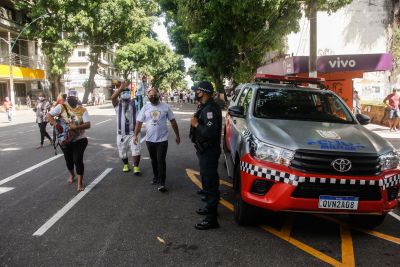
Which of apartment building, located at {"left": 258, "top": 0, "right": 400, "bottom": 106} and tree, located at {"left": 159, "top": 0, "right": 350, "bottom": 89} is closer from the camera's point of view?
tree, located at {"left": 159, "top": 0, "right": 350, "bottom": 89}

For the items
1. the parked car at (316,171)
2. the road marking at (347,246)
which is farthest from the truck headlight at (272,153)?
the road marking at (347,246)

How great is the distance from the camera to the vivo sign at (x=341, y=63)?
13359 millimetres

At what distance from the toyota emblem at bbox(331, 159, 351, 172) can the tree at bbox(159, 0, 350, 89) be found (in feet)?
32.4

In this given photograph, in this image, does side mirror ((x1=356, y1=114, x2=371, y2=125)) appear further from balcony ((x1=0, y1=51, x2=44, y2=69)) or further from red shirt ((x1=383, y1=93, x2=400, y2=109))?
balcony ((x1=0, y1=51, x2=44, y2=69))

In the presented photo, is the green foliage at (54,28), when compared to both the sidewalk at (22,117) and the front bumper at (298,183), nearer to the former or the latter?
the sidewalk at (22,117)

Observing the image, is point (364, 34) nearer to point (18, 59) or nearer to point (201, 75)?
point (201, 75)

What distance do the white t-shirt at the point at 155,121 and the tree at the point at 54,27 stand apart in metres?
33.1

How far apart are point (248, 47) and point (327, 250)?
18879 millimetres

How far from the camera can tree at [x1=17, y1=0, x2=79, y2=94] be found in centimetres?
3700

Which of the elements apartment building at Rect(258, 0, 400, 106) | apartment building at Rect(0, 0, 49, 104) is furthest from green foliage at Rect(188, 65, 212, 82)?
apartment building at Rect(0, 0, 49, 104)

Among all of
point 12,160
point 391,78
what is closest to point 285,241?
point 12,160

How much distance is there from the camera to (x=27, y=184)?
24.8 ft

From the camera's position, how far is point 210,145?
5.19 m

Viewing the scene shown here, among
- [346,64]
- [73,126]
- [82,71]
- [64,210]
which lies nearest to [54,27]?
[82,71]
